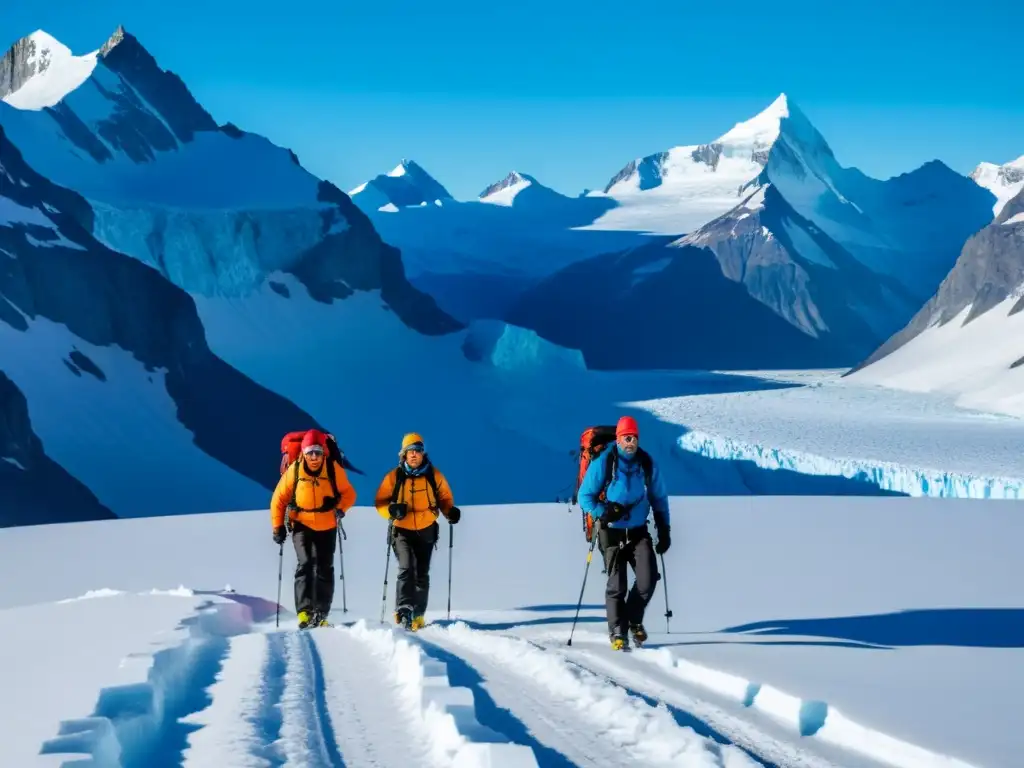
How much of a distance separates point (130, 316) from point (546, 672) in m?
56.5

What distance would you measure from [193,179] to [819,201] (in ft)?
442

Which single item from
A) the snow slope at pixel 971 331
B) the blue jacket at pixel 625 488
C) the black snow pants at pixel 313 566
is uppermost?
the snow slope at pixel 971 331

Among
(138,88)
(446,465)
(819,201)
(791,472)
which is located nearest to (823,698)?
(791,472)

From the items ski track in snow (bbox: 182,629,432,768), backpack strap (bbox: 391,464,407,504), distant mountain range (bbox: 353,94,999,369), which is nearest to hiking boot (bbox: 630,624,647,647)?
ski track in snow (bbox: 182,629,432,768)

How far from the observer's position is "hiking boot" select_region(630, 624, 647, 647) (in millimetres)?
5836

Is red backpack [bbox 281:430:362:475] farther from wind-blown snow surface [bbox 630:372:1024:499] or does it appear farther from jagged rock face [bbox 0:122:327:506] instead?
jagged rock face [bbox 0:122:327:506]

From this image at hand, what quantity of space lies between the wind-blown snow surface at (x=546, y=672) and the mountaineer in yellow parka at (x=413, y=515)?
0.95ft

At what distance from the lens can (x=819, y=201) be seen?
192 m

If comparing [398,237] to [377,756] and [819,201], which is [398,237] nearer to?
[819,201]

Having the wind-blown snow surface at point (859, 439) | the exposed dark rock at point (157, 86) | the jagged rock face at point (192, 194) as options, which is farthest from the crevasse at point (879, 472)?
the exposed dark rock at point (157, 86)

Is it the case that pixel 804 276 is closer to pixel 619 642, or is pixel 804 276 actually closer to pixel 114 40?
pixel 114 40

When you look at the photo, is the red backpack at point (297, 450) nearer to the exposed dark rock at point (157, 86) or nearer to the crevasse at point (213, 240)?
the crevasse at point (213, 240)

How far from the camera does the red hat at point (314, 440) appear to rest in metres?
7.08

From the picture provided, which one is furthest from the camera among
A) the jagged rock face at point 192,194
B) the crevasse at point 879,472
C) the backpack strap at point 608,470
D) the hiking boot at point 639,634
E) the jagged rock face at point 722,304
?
the jagged rock face at point 722,304
